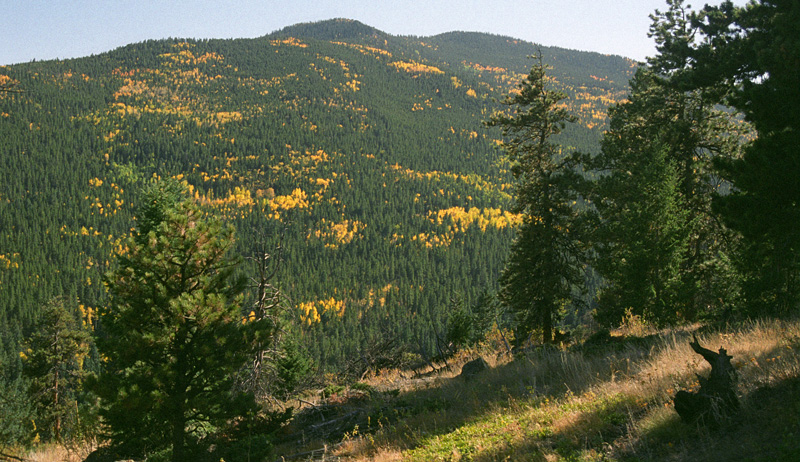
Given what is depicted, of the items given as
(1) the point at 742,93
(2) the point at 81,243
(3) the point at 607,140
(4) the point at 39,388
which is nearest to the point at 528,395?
(1) the point at 742,93

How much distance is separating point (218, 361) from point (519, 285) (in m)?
12.4

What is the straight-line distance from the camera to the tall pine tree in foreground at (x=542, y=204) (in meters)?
18.0

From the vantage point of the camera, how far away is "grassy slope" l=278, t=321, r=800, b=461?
14.0ft

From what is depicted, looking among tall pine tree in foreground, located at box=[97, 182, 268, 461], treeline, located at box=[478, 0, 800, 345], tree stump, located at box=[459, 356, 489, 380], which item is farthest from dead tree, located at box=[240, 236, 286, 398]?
treeline, located at box=[478, 0, 800, 345]

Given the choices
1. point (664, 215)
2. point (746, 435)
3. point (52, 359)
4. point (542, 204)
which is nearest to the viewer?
point (746, 435)

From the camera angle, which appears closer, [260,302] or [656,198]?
[260,302]

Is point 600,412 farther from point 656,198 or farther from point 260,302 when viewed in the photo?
point 656,198

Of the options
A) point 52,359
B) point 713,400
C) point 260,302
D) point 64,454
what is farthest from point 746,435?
point 52,359

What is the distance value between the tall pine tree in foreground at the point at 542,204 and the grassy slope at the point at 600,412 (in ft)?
28.9

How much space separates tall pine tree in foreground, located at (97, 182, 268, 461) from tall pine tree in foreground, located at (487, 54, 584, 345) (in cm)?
1181

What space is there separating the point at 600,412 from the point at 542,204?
13.5m

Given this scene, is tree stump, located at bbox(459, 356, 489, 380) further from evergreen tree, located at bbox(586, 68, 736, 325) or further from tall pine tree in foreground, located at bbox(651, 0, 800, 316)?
evergreen tree, located at bbox(586, 68, 736, 325)

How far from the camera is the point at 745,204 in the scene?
334 inches

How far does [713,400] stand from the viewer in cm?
447
